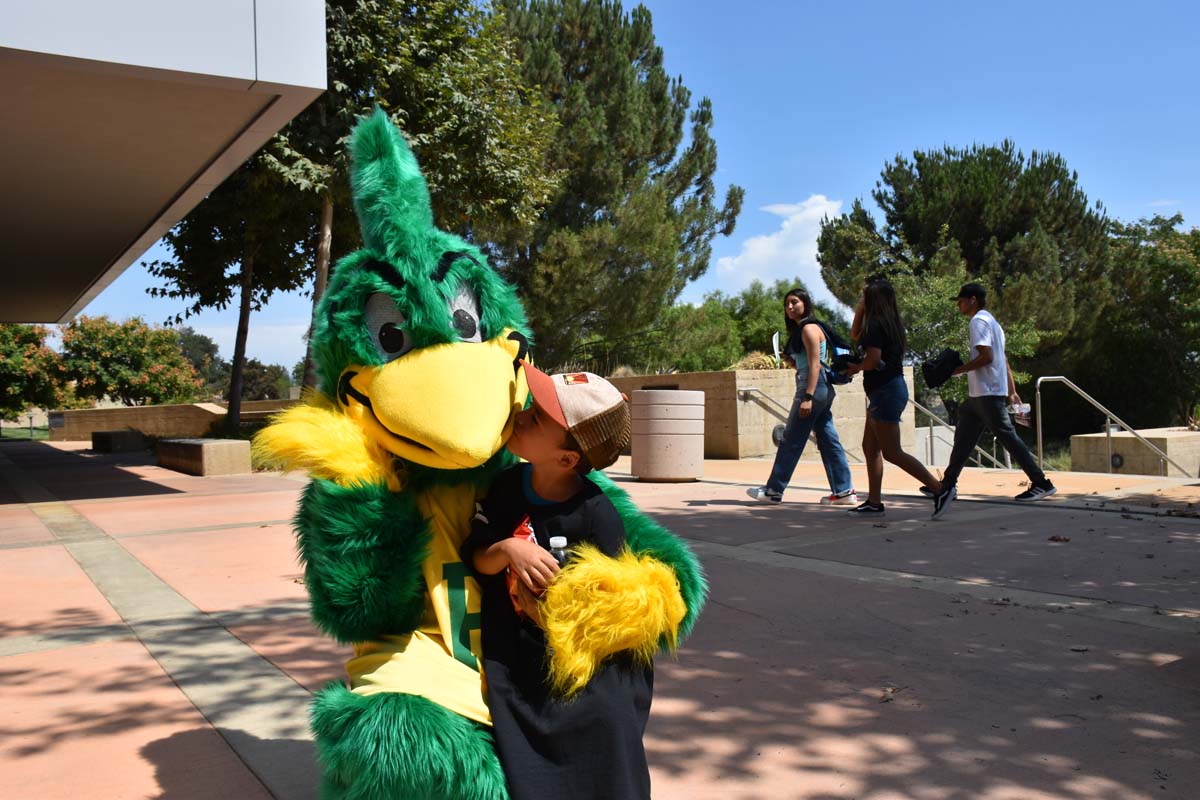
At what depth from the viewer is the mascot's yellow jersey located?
6.35 ft

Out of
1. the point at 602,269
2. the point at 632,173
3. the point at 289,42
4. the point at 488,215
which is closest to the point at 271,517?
the point at 289,42

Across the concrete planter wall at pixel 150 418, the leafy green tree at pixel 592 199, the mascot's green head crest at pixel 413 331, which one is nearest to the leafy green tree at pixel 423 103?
the leafy green tree at pixel 592 199

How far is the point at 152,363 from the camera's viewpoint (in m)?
34.5

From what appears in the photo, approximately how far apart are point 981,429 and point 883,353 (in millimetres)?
953

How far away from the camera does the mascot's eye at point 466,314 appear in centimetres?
216

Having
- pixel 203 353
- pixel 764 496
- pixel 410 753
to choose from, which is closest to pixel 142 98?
pixel 764 496

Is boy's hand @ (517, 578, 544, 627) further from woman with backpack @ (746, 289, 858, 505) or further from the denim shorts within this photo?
woman with backpack @ (746, 289, 858, 505)

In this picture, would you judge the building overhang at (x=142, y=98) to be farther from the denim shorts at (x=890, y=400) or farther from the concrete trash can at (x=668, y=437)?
the denim shorts at (x=890, y=400)

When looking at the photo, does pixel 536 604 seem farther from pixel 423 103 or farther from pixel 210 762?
pixel 423 103

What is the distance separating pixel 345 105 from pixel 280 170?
1.85 m

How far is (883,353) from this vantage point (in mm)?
6711

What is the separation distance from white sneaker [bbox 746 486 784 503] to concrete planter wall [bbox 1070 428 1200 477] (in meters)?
11.7

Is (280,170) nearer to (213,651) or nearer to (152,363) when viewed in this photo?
(213,651)

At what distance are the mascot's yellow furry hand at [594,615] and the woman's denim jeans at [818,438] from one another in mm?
5424
